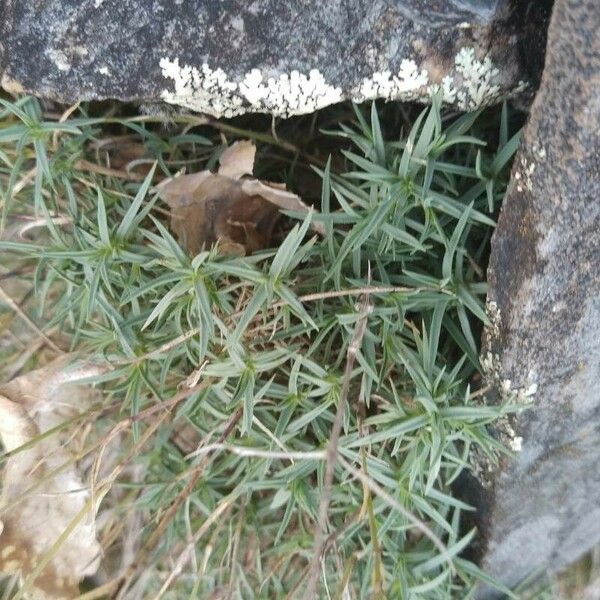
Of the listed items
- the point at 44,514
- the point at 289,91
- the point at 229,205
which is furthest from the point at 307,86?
the point at 44,514

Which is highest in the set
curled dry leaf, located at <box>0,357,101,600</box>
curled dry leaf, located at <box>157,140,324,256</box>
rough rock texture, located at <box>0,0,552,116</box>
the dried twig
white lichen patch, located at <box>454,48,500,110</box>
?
rough rock texture, located at <box>0,0,552,116</box>

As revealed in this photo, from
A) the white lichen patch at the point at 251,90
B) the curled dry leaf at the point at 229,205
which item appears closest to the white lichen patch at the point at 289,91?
the white lichen patch at the point at 251,90

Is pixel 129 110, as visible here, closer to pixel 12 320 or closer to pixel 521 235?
pixel 12 320

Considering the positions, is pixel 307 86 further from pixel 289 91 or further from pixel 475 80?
pixel 475 80

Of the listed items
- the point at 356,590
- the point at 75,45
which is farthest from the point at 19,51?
the point at 356,590

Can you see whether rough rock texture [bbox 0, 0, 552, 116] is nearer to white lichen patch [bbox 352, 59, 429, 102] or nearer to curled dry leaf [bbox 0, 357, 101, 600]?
white lichen patch [bbox 352, 59, 429, 102]

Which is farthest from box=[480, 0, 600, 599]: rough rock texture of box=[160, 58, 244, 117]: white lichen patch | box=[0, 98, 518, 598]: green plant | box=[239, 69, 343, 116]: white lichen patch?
box=[160, 58, 244, 117]: white lichen patch

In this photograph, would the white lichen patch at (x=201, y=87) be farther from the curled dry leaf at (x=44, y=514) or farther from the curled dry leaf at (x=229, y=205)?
the curled dry leaf at (x=44, y=514)

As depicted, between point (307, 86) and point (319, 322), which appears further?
point (319, 322)
